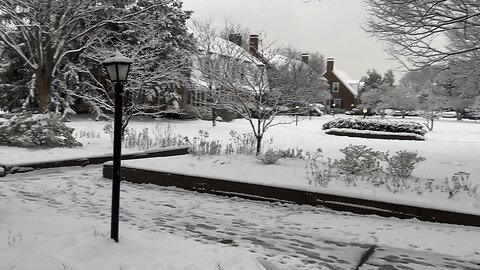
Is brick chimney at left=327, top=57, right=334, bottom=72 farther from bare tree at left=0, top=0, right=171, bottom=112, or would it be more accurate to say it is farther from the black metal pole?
the black metal pole

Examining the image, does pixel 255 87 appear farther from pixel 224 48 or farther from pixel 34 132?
pixel 34 132

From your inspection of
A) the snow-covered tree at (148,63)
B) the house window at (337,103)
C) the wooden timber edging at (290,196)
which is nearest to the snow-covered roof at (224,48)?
the snow-covered tree at (148,63)

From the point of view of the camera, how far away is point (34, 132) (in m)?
12.8

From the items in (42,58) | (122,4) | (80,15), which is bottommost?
(42,58)

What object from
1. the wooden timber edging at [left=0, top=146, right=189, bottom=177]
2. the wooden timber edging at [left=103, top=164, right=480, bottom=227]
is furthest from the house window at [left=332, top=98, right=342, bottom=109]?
the wooden timber edging at [left=103, top=164, right=480, bottom=227]

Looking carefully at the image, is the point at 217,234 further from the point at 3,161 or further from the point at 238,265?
the point at 3,161

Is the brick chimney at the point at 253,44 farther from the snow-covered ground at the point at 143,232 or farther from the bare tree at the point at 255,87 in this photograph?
the snow-covered ground at the point at 143,232

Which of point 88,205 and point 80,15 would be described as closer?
point 88,205

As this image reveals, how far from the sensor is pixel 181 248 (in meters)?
4.74

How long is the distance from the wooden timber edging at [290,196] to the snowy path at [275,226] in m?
0.14

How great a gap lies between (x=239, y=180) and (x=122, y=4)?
501 inches

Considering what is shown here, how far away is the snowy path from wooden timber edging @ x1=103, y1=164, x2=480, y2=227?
0.14m

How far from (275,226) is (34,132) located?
367 inches

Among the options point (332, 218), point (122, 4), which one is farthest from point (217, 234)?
point (122, 4)
